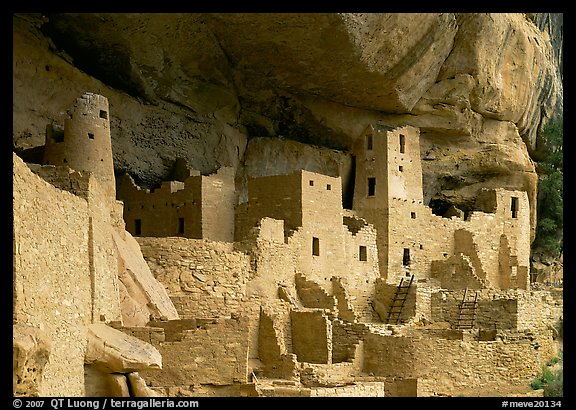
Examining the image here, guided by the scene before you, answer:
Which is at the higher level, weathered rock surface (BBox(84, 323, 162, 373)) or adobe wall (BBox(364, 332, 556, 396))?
weathered rock surface (BBox(84, 323, 162, 373))

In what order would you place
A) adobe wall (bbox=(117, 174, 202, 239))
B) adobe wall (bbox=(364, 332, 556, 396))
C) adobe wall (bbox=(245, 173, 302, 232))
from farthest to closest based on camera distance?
1. adobe wall (bbox=(245, 173, 302, 232))
2. adobe wall (bbox=(117, 174, 202, 239))
3. adobe wall (bbox=(364, 332, 556, 396))

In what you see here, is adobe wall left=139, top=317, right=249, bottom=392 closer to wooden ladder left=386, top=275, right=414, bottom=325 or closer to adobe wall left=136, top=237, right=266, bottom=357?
adobe wall left=136, top=237, right=266, bottom=357

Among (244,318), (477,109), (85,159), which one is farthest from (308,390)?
(477,109)

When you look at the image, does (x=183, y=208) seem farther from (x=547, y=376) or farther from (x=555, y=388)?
(x=555, y=388)

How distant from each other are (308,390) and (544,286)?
639 inches

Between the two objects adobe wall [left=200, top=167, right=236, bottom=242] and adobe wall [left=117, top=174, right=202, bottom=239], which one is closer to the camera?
adobe wall [left=200, top=167, right=236, bottom=242]

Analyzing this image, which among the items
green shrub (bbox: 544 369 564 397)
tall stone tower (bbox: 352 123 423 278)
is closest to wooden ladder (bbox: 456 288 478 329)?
green shrub (bbox: 544 369 564 397)

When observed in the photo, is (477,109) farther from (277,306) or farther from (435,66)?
(277,306)

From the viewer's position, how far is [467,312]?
2777 centimetres

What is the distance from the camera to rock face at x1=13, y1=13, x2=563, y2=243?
1053 inches

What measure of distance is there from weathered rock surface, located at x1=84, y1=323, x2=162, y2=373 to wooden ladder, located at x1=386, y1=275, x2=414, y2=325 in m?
12.4

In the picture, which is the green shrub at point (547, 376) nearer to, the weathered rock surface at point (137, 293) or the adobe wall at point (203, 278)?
the adobe wall at point (203, 278)

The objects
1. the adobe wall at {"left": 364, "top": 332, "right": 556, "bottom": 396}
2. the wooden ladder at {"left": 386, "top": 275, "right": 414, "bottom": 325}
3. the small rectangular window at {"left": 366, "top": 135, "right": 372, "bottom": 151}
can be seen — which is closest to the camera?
the adobe wall at {"left": 364, "top": 332, "right": 556, "bottom": 396}

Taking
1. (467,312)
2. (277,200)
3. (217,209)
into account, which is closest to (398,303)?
(467,312)
